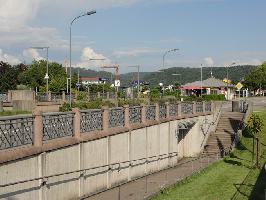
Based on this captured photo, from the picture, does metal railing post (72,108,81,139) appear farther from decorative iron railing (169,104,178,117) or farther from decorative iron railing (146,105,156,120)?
decorative iron railing (169,104,178,117)

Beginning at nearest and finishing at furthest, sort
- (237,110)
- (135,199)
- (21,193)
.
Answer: (21,193) → (135,199) → (237,110)

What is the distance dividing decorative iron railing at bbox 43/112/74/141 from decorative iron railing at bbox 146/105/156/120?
35.9 ft

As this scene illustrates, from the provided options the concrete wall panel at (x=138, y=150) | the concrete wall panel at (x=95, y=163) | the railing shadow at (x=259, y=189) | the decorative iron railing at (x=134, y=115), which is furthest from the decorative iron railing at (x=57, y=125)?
the railing shadow at (x=259, y=189)

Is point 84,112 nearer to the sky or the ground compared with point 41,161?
nearer to the sky

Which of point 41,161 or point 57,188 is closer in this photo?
point 41,161

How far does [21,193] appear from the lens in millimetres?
15672

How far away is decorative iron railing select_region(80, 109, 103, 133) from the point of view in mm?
21281

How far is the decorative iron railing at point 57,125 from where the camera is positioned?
18.0 m

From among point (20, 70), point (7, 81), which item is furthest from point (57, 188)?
point (20, 70)

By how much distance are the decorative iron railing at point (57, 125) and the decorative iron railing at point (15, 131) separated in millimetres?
976

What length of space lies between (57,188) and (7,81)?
10113 centimetres

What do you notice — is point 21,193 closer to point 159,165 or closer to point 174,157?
point 159,165

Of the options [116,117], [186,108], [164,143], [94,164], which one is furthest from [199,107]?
[94,164]

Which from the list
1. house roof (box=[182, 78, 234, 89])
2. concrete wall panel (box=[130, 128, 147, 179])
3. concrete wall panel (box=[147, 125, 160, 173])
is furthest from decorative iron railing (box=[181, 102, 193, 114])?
house roof (box=[182, 78, 234, 89])
